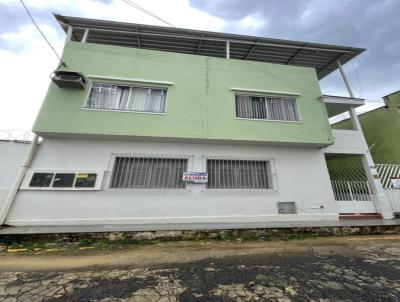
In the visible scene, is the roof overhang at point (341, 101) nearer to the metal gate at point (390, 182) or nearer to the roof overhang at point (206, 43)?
the roof overhang at point (206, 43)

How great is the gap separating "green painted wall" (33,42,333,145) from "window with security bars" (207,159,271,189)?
1033 millimetres

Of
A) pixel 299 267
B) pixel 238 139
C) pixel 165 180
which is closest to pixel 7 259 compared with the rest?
pixel 165 180

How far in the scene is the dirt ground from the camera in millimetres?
2599

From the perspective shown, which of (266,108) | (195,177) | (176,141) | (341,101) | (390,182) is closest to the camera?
(195,177)

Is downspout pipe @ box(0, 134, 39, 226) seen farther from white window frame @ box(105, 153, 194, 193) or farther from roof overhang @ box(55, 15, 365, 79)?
roof overhang @ box(55, 15, 365, 79)

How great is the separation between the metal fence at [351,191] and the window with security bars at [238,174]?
3.17m

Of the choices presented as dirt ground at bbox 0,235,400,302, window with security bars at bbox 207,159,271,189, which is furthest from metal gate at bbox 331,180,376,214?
window with security bars at bbox 207,159,271,189

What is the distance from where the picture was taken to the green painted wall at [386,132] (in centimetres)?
912

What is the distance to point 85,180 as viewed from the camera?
6012 mm

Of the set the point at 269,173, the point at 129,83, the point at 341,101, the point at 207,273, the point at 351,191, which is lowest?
the point at 207,273

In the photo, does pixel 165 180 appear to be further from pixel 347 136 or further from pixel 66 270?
pixel 347 136

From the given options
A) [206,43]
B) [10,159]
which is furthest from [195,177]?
[206,43]

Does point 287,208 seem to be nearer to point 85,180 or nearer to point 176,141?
point 176,141

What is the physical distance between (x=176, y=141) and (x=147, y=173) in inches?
61.9
